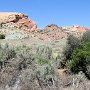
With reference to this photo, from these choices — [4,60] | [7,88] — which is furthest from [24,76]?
[4,60]

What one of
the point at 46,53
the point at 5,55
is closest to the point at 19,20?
the point at 46,53

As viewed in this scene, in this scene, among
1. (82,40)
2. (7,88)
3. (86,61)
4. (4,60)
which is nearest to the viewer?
(7,88)

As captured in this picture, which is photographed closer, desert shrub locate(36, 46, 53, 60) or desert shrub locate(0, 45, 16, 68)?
desert shrub locate(0, 45, 16, 68)

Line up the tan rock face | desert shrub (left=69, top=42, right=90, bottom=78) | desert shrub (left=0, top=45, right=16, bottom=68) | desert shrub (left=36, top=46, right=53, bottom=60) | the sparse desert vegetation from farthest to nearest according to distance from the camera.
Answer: the tan rock face
desert shrub (left=36, top=46, right=53, bottom=60)
desert shrub (left=69, top=42, right=90, bottom=78)
desert shrub (left=0, top=45, right=16, bottom=68)
the sparse desert vegetation

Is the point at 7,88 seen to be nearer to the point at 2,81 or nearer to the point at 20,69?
the point at 2,81

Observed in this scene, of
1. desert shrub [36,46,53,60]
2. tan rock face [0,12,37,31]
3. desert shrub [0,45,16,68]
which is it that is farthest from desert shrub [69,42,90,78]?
tan rock face [0,12,37,31]

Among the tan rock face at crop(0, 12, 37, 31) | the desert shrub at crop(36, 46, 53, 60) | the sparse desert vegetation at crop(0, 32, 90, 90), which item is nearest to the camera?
the sparse desert vegetation at crop(0, 32, 90, 90)

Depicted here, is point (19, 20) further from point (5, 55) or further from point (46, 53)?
point (5, 55)

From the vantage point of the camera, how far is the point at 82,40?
28.8 m

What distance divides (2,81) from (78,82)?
11.1ft

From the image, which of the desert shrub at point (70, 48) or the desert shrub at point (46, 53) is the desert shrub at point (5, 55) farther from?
the desert shrub at point (70, 48)

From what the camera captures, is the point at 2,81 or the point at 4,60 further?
the point at 4,60

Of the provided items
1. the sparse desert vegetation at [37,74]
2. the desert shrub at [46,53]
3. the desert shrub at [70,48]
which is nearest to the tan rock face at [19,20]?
the desert shrub at [46,53]

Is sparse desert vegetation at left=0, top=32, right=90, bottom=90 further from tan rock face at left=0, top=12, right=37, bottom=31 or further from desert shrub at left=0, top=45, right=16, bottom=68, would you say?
tan rock face at left=0, top=12, right=37, bottom=31
